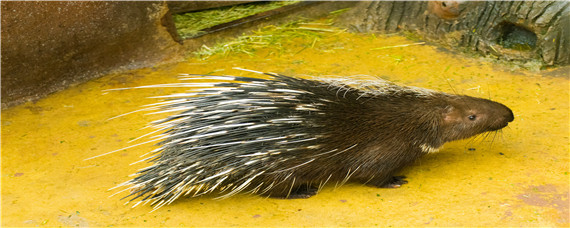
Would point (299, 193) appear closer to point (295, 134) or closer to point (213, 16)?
point (295, 134)

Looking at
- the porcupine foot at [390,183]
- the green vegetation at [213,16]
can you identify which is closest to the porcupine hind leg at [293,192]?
the porcupine foot at [390,183]

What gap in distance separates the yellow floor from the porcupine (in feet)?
0.43

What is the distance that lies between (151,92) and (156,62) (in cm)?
87

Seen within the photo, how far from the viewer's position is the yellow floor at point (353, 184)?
320cm

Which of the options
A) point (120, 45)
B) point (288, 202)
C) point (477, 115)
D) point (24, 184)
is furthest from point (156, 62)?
point (477, 115)

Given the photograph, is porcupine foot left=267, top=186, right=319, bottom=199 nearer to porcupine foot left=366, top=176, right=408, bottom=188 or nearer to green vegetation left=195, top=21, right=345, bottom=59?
porcupine foot left=366, top=176, right=408, bottom=188

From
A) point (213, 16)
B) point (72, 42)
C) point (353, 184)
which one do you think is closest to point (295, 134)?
point (353, 184)

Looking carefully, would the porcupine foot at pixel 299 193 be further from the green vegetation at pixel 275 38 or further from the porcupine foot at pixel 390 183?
the green vegetation at pixel 275 38

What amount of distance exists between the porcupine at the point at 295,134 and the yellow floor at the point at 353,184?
0.43ft

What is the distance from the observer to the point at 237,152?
10.3 feet

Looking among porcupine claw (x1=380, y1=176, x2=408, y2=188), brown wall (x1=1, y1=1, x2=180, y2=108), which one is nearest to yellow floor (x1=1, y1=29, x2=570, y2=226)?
porcupine claw (x1=380, y1=176, x2=408, y2=188)

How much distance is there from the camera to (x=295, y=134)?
10.4 ft

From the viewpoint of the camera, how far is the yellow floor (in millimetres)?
3201

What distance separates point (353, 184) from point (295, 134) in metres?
0.64
